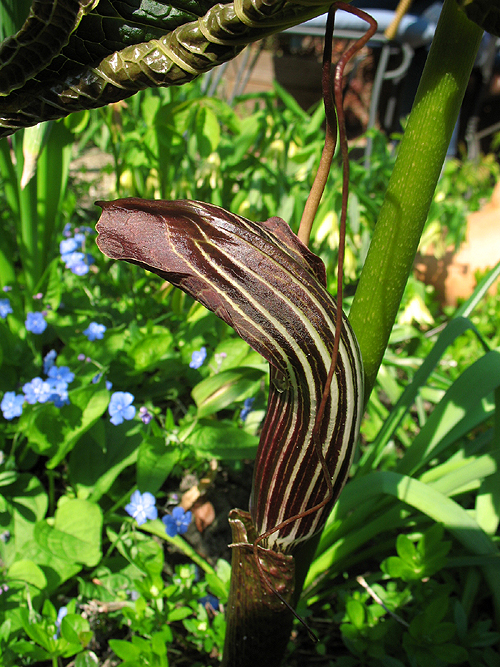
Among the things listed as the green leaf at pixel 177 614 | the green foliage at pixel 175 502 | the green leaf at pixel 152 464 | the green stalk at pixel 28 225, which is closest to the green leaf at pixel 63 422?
the green foliage at pixel 175 502

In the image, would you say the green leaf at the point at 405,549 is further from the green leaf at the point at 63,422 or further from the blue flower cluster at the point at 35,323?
the blue flower cluster at the point at 35,323

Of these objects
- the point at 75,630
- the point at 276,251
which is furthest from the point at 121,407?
the point at 276,251

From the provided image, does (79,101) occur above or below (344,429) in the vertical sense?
above

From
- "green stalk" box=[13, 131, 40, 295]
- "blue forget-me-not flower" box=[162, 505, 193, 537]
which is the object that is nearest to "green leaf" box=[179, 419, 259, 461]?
"blue forget-me-not flower" box=[162, 505, 193, 537]

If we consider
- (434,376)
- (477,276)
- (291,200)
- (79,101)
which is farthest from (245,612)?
(477,276)

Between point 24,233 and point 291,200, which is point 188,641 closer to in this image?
point 24,233

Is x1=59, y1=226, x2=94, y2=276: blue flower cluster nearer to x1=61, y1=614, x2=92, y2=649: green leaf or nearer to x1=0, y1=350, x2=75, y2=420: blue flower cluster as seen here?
x1=0, y1=350, x2=75, y2=420: blue flower cluster
